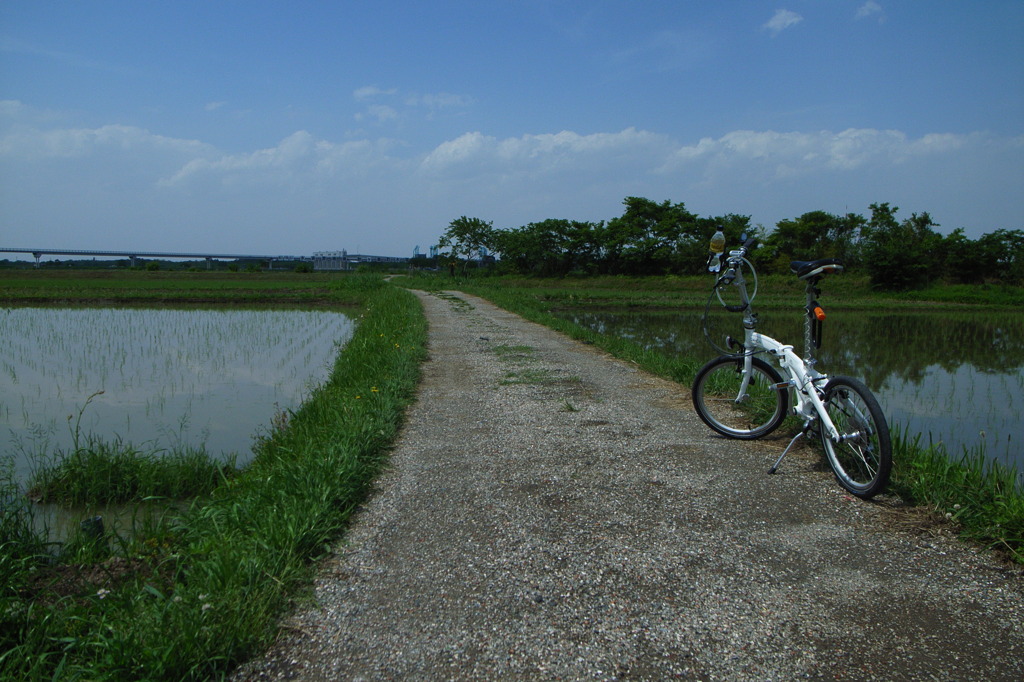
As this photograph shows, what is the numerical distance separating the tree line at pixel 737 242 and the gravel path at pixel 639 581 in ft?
96.4

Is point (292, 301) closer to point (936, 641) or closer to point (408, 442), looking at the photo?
point (408, 442)

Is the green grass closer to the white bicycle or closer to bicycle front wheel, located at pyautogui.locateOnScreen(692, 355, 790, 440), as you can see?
bicycle front wheel, located at pyautogui.locateOnScreen(692, 355, 790, 440)

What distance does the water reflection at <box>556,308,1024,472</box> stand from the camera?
20.1ft

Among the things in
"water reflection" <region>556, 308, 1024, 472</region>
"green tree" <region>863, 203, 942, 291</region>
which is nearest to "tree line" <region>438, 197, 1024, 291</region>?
"green tree" <region>863, 203, 942, 291</region>

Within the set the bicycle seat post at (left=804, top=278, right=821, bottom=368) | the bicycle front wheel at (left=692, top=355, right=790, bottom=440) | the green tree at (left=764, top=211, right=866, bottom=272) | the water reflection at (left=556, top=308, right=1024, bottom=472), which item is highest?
the green tree at (left=764, top=211, right=866, bottom=272)

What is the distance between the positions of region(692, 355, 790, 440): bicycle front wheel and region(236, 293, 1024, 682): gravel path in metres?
0.24

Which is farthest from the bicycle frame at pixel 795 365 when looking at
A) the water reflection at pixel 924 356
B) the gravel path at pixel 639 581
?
the water reflection at pixel 924 356

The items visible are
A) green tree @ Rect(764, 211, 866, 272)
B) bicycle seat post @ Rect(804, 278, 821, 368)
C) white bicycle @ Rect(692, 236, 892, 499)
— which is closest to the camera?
white bicycle @ Rect(692, 236, 892, 499)

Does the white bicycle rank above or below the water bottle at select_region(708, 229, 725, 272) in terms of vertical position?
below

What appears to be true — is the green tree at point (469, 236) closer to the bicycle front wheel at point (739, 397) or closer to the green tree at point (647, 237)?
the green tree at point (647, 237)

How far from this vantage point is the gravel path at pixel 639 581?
196 cm

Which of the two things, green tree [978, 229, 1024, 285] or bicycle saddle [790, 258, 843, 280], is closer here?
bicycle saddle [790, 258, 843, 280]

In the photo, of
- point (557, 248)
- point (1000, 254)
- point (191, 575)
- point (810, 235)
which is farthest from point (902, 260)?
point (191, 575)

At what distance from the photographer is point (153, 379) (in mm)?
8430
